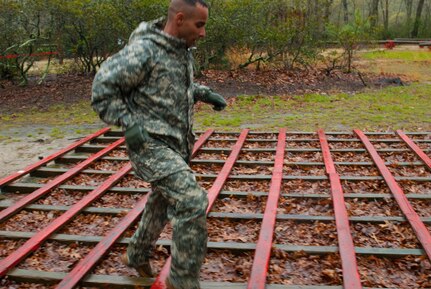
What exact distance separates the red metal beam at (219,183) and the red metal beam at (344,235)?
1.15m

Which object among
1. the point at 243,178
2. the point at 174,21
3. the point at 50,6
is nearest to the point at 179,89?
the point at 174,21

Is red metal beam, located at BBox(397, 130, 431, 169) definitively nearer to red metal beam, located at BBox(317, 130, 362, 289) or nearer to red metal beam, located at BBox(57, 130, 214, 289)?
red metal beam, located at BBox(317, 130, 362, 289)

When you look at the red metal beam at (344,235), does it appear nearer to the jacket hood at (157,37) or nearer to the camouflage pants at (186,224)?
the camouflage pants at (186,224)

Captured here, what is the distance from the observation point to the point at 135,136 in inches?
101

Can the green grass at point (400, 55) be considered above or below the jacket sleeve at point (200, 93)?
below

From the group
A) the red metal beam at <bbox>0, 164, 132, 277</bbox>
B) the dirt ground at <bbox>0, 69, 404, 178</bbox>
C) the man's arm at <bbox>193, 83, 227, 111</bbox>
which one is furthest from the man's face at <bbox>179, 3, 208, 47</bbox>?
the dirt ground at <bbox>0, 69, 404, 178</bbox>

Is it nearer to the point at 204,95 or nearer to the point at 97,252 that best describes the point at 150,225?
the point at 97,252

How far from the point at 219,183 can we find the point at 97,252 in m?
1.83

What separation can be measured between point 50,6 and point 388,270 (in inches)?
469

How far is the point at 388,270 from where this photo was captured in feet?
11.3

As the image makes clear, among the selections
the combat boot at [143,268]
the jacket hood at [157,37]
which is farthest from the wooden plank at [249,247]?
the jacket hood at [157,37]

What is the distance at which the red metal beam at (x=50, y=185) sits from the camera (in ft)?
14.9

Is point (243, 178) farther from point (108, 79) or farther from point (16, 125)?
point (16, 125)

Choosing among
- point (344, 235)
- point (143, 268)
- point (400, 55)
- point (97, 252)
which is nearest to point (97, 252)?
point (97, 252)
